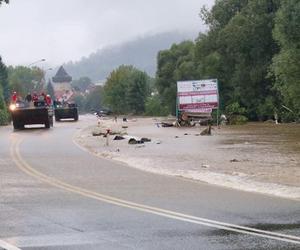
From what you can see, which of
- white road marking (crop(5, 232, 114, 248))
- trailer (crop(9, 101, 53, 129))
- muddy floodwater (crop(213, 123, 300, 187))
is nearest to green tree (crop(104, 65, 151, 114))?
trailer (crop(9, 101, 53, 129))

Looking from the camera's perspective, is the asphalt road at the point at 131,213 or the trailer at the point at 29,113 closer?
the asphalt road at the point at 131,213

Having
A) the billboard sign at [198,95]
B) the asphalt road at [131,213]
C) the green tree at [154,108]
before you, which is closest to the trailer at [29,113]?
the billboard sign at [198,95]

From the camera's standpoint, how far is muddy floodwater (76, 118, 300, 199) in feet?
52.0

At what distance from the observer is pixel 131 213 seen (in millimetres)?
10852

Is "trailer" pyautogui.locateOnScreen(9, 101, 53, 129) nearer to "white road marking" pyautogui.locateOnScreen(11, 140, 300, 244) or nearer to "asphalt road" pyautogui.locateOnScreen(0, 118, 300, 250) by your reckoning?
"asphalt road" pyautogui.locateOnScreen(0, 118, 300, 250)

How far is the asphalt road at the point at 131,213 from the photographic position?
8.51 m

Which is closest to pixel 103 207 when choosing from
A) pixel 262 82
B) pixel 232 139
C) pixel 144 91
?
pixel 232 139

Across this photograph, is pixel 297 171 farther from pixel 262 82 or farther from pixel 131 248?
pixel 262 82

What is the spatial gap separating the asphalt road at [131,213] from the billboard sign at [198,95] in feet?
91.5

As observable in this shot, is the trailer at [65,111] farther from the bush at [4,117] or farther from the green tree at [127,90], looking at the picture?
the green tree at [127,90]

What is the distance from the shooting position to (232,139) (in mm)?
30750

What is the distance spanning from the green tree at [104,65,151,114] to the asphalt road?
102363mm

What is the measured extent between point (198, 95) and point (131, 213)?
115 feet

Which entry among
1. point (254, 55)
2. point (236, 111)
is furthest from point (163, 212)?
point (254, 55)
